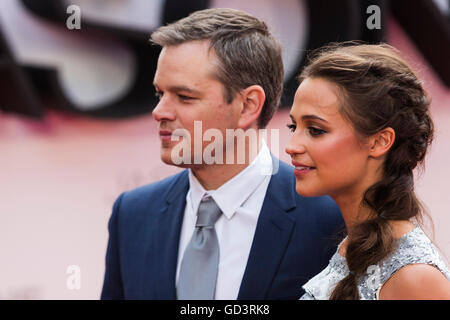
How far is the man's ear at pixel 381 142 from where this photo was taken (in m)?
1.70

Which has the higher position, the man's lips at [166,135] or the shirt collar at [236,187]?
the man's lips at [166,135]

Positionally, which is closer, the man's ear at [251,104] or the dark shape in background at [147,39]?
the man's ear at [251,104]

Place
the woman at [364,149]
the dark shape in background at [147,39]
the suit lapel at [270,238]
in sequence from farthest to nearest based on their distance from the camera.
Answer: the dark shape in background at [147,39]
the suit lapel at [270,238]
the woman at [364,149]

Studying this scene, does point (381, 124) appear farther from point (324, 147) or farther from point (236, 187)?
point (236, 187)

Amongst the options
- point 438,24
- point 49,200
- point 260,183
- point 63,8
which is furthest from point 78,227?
point 438,24

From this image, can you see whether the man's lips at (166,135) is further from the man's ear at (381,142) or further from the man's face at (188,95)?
the man's ear at (381,142)

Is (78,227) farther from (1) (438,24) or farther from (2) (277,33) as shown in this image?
(1) (438,24)

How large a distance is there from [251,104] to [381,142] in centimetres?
69

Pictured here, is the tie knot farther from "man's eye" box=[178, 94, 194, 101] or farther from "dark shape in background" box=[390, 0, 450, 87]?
"dark shape in background" box=[390, 0, 450, 87]

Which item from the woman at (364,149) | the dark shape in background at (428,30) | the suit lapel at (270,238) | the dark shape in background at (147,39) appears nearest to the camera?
the woman at (364,149)

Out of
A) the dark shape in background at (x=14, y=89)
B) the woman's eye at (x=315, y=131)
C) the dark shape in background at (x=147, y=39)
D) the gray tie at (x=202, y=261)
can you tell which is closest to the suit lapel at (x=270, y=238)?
the gray tie at (x=202, y=261)

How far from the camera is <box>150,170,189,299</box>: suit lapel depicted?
2172 millimetres

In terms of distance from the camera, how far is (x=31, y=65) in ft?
13.0

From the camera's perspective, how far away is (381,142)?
1.71 m
